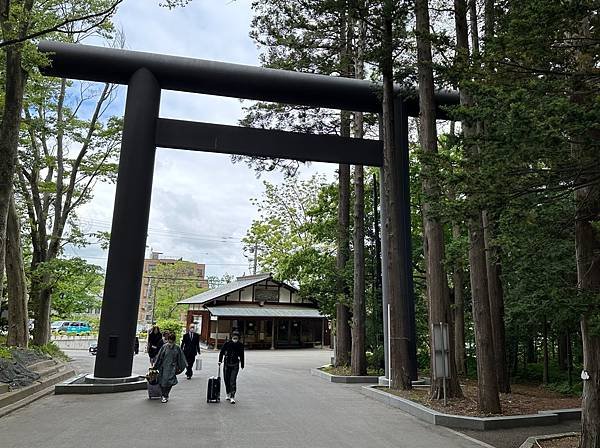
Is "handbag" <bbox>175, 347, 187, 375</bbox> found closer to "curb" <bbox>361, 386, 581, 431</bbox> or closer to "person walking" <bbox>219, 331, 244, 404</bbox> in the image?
"person walking" <bbox>219, 331, 244, 404</bbox>

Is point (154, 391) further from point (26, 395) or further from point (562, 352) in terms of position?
point (562, 352)

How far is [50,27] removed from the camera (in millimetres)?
9922

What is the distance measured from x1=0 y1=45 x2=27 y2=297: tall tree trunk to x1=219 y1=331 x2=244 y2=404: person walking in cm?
543

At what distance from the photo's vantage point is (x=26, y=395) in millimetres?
9570

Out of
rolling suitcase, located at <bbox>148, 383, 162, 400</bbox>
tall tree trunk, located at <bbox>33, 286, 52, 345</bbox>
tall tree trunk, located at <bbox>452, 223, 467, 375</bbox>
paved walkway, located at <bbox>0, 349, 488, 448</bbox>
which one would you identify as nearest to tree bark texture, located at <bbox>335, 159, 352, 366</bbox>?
tall tree trunk, located at <bbox>452, 223, 467, 375</bbox>

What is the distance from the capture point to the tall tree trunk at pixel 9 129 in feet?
34.1

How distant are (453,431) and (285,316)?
81.5ft

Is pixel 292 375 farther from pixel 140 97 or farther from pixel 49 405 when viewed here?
pixel 140 97

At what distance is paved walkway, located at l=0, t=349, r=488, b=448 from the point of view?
21.0 feet

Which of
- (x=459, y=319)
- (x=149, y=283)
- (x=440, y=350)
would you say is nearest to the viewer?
(x=440, y=350)

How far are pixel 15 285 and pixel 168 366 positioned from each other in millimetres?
7903

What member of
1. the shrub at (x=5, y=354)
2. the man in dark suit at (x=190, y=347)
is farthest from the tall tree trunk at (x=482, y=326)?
the shrub at (x=5, y=354)

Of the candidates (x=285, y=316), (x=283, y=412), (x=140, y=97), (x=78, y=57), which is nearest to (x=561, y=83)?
(x=283, y=412)

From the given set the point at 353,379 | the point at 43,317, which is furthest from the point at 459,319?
the point at 43,317
